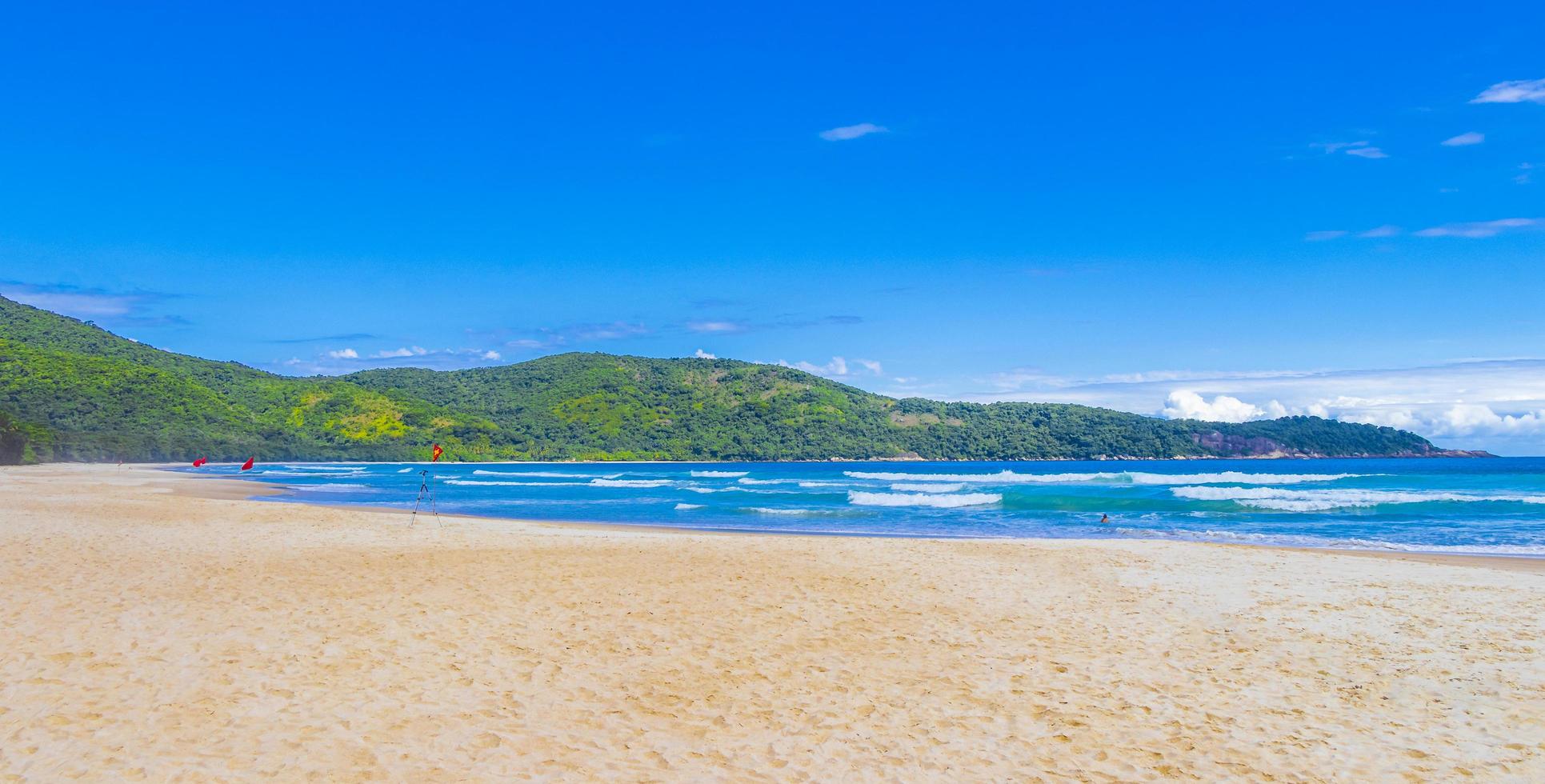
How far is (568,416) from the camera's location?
14200cm

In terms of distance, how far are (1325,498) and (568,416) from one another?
119074 mm

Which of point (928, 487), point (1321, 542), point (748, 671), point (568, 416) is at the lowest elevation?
point (1321, 542)

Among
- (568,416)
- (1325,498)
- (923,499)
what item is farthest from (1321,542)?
(568,416)

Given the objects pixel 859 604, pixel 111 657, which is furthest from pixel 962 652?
pixel 111 657

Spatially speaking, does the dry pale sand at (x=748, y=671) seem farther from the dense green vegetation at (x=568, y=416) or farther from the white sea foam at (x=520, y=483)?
the dense green vegetation at (x=568, y=416)

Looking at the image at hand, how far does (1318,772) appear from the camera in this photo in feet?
17.2

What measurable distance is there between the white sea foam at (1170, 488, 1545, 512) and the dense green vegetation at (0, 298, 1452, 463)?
98.2 m

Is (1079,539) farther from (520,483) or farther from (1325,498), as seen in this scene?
(520,483)

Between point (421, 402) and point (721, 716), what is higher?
point (421, 402)

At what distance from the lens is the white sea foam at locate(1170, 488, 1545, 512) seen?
32.5 meters

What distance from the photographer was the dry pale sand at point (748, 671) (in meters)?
5.31

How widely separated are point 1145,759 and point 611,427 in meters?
136

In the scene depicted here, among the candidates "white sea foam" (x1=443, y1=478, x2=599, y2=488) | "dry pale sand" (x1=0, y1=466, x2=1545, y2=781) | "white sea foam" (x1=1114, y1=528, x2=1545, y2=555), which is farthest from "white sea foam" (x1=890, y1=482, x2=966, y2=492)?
"dry pale sand" (x1=0, y1=466, x2=1545, y2=781)

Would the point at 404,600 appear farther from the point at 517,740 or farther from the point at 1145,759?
the point at 1145,759
